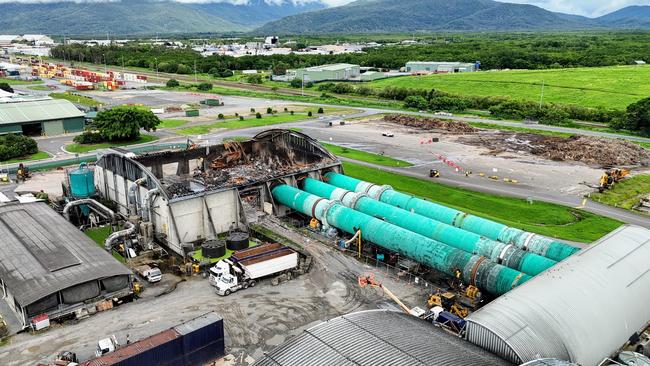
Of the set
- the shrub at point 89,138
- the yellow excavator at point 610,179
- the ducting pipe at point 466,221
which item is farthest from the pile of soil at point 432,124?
the shrub at point 89,138

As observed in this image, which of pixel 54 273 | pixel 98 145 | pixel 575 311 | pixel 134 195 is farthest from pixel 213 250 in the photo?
pixel 98 145

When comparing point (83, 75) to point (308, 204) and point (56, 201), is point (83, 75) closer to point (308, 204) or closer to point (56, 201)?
point (56, 201)

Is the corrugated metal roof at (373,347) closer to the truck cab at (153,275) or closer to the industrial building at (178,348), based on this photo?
the industrial building at (178,348)

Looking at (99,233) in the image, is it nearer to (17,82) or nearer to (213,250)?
(213,250)

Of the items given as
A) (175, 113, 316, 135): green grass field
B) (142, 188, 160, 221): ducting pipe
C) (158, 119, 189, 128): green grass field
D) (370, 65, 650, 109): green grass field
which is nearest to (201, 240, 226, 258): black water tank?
(142, 188, 160, 221): ducting pipe

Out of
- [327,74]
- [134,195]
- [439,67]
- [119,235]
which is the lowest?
[119,235]

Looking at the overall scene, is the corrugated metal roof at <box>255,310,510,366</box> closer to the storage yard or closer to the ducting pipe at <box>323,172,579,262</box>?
the storage yard

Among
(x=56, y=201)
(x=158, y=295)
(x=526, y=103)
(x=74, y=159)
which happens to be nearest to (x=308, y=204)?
(x=158, y=295)
